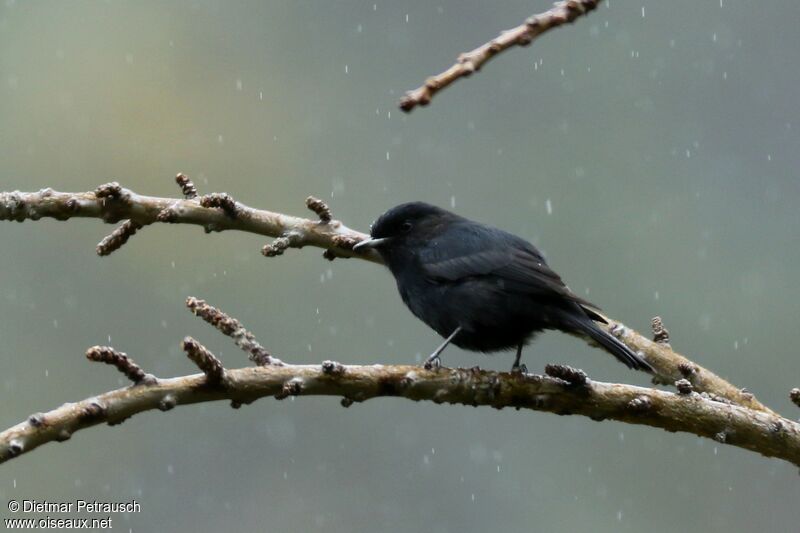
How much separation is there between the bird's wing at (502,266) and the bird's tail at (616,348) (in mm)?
143

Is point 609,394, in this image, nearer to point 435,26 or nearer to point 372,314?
point 372,314

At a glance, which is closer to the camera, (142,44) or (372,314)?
(372,314)

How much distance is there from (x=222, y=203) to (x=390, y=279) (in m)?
19.9

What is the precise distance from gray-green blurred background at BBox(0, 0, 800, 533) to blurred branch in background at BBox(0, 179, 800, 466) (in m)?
13.4

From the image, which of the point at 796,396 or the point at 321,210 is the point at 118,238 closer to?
the point at 321,210

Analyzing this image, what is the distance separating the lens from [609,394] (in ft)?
13.0

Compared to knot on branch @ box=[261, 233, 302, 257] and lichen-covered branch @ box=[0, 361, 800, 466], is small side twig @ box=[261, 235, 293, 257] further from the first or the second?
lichen-covered branch @ box=[0, 361, 800, 466]

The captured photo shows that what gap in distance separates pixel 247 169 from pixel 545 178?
223 inches

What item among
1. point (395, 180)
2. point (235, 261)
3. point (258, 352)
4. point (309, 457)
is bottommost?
point (258, 352)

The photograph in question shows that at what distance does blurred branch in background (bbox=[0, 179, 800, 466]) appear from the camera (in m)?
3.40

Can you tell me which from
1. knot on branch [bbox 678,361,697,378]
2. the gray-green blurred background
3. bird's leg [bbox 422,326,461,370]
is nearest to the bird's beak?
bird's leg [bbox 422,326,461,370]

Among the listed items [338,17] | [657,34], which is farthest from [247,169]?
[657,34]

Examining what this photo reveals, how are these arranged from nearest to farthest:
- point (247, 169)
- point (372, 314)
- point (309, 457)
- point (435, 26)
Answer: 1. point (372, 314)
2. point (309, 457)
3. point (247, 169)
4. point (435, 26)

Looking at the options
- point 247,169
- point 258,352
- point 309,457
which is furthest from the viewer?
point 247,169
